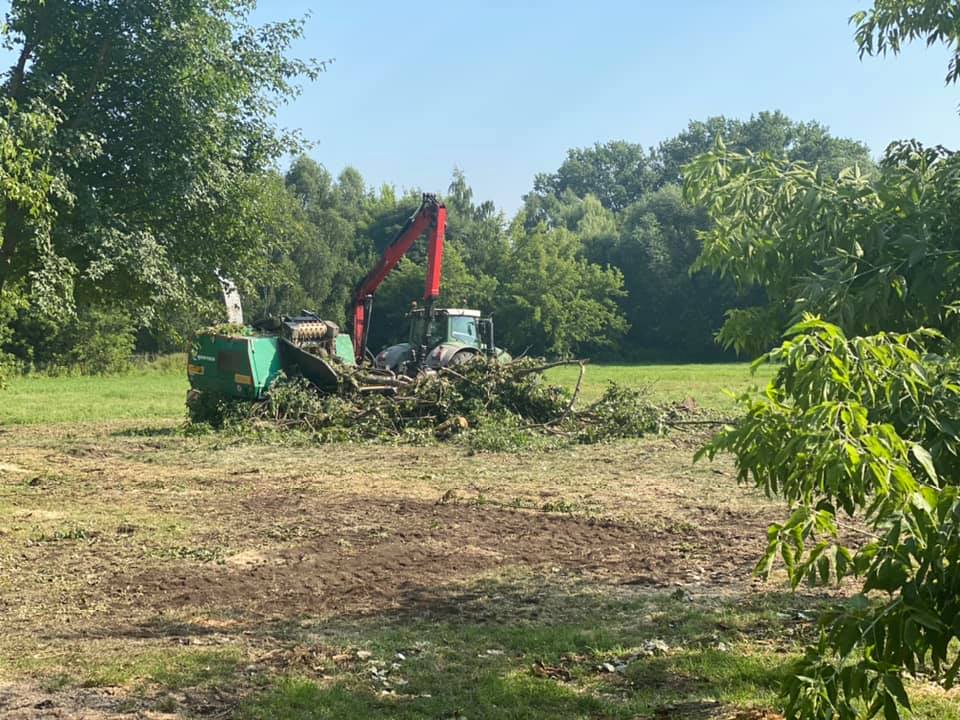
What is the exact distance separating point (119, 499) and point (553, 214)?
230 ft

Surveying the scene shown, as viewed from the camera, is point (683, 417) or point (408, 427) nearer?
point (408, 427)

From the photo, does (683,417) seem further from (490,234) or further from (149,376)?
(490,234)

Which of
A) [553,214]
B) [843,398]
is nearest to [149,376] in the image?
[843,398]

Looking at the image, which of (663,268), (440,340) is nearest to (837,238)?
(440,340)

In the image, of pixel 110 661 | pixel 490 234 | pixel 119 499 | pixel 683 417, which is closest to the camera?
pixel 110 661

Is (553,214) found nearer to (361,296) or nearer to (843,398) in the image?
(361,296)

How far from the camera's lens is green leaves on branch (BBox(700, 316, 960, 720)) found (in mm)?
2695

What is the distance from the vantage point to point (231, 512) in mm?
10828

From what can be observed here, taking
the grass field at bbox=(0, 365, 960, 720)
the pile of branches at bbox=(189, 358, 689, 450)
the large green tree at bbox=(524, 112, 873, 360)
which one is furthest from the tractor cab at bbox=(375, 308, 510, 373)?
the large green tree at bbox=(524, 112, 873, 360)

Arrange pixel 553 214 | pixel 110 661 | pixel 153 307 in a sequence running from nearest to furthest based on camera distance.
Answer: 1. pixel 110 661
2. pixel 153 307
3. pixel 553 214

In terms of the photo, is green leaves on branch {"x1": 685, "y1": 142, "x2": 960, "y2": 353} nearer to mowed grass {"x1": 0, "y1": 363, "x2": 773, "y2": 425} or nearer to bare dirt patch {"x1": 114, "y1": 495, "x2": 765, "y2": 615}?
bare dirt patch {"x1": 114, "y1": 495, "x2": 765, "y2": 615}

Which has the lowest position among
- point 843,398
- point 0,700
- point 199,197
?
point 0,700

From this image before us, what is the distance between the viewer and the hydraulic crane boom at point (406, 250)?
74.6ft

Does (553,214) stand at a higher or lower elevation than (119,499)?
higher
